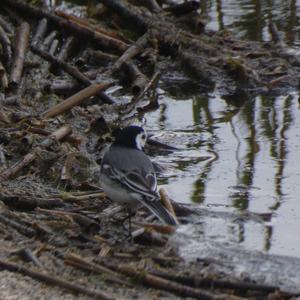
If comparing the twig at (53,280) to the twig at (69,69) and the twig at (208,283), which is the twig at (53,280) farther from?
the twig at (69,69)

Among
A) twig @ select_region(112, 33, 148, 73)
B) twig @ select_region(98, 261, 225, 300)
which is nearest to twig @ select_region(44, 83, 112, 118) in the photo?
twig @ select_region(112, 33, 148, 73)

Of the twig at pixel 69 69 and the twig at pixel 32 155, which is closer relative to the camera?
the twig at pixel 32 155

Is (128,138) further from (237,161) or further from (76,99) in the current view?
(76,99)

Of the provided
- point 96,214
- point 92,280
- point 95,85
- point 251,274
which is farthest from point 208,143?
point 92,280

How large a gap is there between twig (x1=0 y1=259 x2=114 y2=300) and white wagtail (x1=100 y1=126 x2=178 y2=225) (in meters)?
0.99

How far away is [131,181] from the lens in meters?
6.34

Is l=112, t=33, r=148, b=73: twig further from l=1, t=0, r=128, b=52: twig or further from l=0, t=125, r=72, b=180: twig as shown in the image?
l=0, t=125, r=72, b=180: twig

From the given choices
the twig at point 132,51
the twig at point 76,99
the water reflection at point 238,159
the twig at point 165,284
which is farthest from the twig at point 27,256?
the twig at point 132,51

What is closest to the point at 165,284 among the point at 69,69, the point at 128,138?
the point at 128,138

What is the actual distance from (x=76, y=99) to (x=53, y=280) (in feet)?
11.9

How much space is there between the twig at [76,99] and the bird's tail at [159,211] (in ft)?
7.79

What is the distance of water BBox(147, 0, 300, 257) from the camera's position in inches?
267

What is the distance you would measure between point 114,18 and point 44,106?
240 cm

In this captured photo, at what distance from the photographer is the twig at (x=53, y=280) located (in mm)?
5159
